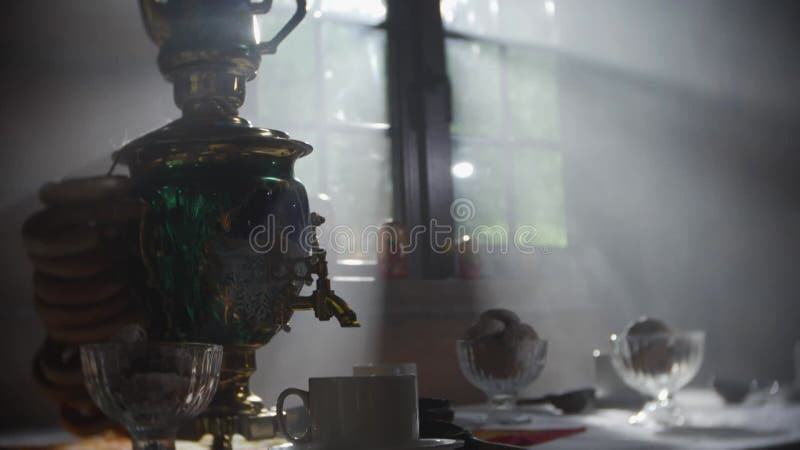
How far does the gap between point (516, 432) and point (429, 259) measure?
2.71ft

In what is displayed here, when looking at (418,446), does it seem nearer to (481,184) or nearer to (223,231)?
(223,231)

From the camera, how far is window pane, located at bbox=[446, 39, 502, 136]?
2.06 m

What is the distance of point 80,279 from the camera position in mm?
1149

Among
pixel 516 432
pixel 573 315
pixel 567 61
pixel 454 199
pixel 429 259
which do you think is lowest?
pixel 516 432

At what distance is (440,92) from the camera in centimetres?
195

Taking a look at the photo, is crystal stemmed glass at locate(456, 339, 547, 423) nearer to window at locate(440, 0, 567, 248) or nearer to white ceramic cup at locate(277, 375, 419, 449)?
white ceramic cup at locate(277, 375, 419, 449)

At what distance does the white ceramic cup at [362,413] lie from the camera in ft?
2.20

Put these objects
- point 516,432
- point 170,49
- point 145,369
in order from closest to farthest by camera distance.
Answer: point 145,369, point 170,49, point 516,432

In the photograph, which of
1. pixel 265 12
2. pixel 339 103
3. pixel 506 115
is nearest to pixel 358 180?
pixel 339 103

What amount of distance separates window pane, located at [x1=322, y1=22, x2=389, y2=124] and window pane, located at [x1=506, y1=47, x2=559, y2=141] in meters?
0.38

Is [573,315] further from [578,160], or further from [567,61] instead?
[567,61]

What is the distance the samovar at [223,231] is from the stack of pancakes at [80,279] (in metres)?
0.23

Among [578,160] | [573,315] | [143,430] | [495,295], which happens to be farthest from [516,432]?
[578,160]

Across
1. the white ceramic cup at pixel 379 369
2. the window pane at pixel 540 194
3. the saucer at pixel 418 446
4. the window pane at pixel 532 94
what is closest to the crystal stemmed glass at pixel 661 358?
the white ceramic cup at pixel 379 369
